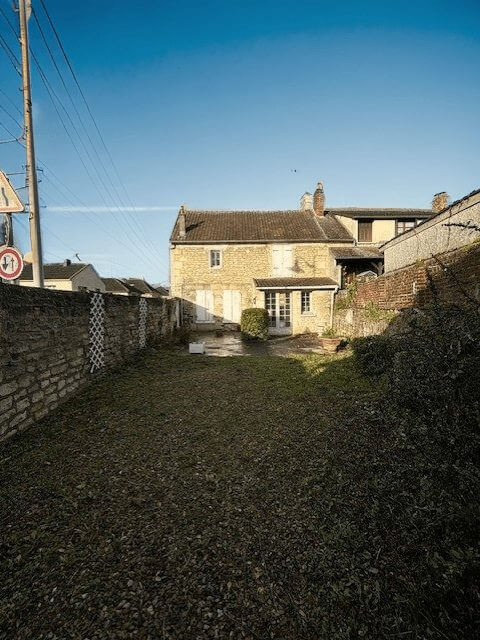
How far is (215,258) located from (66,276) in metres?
15.7

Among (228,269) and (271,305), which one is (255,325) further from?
(228,269)

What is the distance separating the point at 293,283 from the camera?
1695cm

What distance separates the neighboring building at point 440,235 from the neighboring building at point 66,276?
872 inches

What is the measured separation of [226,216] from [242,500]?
20923mm

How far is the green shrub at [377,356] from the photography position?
6656 millimetres

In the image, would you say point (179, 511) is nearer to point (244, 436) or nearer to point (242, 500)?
point (242, 500)

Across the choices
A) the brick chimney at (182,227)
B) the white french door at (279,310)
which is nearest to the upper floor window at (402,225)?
the white french door at (279,310)

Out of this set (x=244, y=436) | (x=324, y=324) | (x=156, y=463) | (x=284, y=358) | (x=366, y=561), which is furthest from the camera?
(x=324, y=324)

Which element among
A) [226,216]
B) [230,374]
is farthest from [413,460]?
[226,216]

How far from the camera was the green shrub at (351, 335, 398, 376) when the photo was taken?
6656mm

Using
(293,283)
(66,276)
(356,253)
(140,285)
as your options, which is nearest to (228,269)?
(293,283)

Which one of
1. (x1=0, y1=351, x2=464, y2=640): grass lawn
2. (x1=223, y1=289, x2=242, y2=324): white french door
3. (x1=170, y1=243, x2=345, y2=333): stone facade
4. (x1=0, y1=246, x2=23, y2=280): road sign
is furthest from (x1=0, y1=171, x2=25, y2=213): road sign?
(x1=223, y1=289, x2=242, y2=324): white french door

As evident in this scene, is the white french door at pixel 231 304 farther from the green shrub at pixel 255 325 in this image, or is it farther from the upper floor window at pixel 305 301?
the upper floor window at pixel 305 301

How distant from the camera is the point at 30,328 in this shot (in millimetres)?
4520
